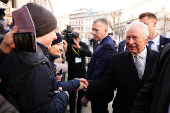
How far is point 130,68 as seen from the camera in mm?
2002

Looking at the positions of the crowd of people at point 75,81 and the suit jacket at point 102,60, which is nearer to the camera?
the crowd of people at point 75,81

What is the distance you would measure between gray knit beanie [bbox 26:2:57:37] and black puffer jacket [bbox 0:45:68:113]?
278 mm

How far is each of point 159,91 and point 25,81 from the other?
117 centimetres

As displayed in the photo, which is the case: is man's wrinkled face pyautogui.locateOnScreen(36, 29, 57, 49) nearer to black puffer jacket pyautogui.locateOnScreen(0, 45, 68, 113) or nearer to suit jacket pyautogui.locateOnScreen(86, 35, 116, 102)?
black puffer jacket pyautogui.locateOnScreen(0, 45, 68, 113)

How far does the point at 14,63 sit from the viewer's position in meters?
1.05

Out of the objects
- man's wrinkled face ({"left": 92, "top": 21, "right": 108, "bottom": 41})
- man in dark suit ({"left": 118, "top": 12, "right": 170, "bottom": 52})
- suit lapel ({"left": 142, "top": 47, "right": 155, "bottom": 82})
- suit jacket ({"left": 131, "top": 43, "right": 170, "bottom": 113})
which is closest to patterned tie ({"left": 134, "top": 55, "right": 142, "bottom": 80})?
suit lapel ({"left": 142, "top": 47, "right": 155, "bottom": 82})

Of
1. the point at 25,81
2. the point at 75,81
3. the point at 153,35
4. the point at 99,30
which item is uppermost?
the point at 99,30

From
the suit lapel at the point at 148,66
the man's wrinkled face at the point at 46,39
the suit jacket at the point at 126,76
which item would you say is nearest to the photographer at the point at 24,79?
the man's wrinkled face at the point at 46,39

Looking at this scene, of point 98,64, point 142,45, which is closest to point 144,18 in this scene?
point 142,45

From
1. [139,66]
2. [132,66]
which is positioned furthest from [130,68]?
[139,66]

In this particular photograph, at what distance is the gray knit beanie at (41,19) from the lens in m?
1.24

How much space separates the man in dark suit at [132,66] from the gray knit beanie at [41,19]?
1.27m

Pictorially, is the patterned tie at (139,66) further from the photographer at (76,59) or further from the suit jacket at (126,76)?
the photographer at (76,59)

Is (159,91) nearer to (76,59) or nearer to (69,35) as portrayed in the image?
(76,59)
